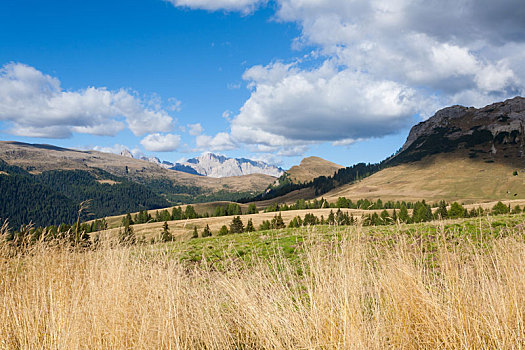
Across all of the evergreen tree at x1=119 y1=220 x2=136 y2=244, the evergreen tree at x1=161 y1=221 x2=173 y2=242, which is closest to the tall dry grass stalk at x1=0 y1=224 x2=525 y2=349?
the evergreen tree at x1=161 y1=221 x2=173 y2=242

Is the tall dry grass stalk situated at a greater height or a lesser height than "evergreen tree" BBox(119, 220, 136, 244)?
lesser

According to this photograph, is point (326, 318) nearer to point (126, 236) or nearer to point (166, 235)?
point (126, 236)

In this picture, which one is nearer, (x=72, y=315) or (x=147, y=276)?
(x=72, y=315)

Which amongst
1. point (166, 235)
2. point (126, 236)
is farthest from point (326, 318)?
point (166, 235)

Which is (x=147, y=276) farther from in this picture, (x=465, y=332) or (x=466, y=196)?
(x=466, y=196)

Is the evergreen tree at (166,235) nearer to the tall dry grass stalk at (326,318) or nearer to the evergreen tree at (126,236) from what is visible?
the evergreen tree at (126,236)

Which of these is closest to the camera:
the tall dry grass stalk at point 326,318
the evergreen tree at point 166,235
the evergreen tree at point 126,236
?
the tall dry grass stalk at point 326,318

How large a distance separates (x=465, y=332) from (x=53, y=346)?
5.01 metres

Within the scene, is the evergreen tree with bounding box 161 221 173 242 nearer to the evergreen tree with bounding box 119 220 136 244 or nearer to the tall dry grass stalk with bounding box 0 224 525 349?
the evergreen tree with bounding box 119 220 136 244

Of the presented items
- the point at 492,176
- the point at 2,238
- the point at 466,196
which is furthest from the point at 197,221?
the point at 492,176

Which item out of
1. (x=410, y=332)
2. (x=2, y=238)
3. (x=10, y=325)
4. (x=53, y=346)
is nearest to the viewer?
(x=410, y=332)

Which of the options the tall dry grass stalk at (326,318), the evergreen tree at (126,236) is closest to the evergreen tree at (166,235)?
the evergreen tree at (126,236)

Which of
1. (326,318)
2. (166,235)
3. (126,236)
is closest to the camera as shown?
(326,318)

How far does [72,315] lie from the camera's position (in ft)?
13.6
